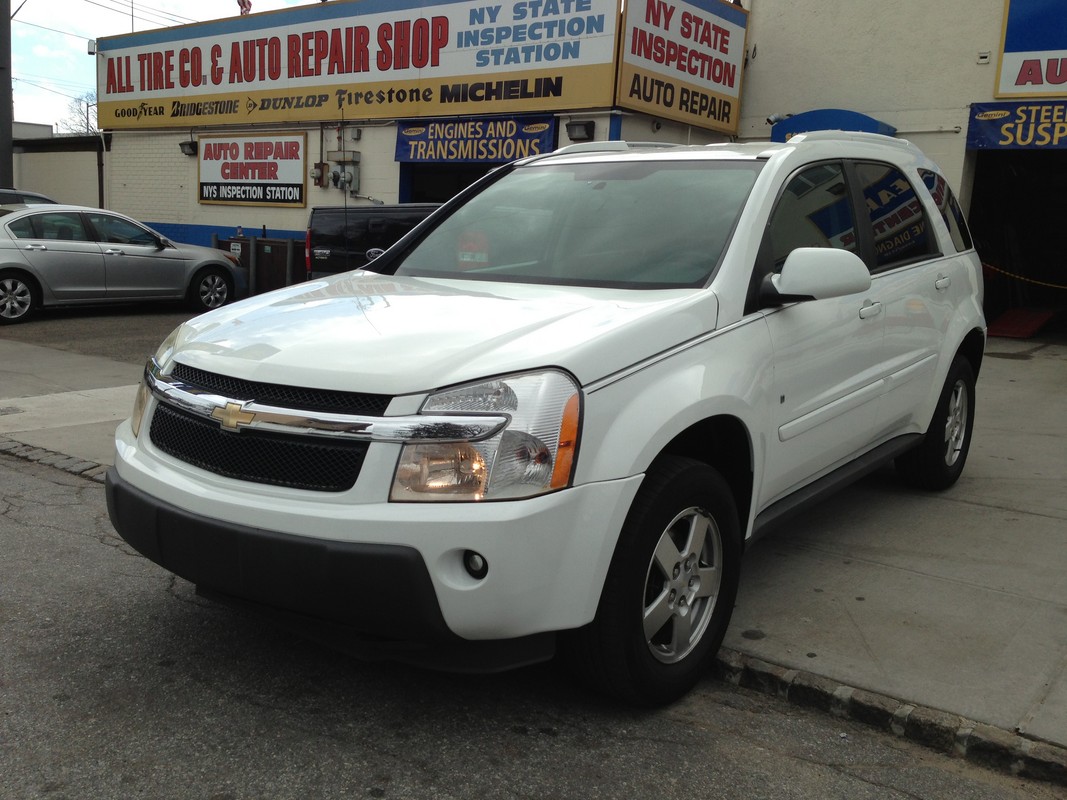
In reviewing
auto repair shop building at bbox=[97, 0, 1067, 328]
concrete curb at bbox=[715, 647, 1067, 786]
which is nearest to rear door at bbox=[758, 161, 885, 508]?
concrete curb at bbox=[715, 647, 1067, 786]

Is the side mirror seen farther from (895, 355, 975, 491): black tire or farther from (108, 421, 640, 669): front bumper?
(895, 355, 975, 491): black tire

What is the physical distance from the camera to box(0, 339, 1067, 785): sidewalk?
10.3 feet

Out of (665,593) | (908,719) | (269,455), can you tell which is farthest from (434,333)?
(908,719)

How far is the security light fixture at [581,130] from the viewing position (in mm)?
13359

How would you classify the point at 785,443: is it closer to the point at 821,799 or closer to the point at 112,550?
the point at 821,799

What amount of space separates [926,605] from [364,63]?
14194 millimetres

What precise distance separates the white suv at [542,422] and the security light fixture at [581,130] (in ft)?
30.4

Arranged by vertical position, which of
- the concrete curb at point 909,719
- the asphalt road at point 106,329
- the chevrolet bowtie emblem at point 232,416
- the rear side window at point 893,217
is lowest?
the asphalt road at point 106,329

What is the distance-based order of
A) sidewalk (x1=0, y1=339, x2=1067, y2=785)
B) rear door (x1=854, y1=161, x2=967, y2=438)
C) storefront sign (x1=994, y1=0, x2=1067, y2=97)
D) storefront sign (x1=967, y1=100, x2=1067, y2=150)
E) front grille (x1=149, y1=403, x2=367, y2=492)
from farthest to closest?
1. storefront sign (x1=967, y1=100, x2=1067, y2=150)
2. storefront sign (x1=994, y1=0, x2=1067, y2=97)
3. rear door (x1=854, y1=161, x2=967, y2=438)
4. sidewalk (x1=0, y1=339, x2=1067, y2=785)
5. front grille (x1=149, y1=403, x2=367, y2=492)

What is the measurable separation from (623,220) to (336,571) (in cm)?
194

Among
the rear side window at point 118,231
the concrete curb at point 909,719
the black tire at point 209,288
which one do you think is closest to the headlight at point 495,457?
the concrete curb at point 909,719

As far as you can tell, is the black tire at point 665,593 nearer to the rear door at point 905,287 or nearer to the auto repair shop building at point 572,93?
the rear door at point 905,287

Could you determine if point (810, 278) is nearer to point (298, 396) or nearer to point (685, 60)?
point (298, 396)

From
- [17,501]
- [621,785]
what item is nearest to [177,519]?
[621,785]
